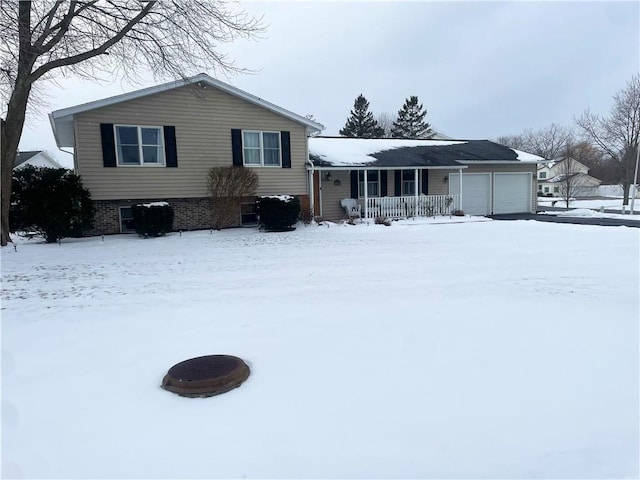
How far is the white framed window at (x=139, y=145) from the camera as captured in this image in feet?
43.9

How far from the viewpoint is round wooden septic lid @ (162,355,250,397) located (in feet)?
10.6

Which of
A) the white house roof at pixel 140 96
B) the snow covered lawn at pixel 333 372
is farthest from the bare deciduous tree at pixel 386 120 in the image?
the snow covered lawn at pixel 333 372

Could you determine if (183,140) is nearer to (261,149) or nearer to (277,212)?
(261,149)

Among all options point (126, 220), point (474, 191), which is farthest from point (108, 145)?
point (474, 191)

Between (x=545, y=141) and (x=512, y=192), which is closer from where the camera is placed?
(x=512, y=192)

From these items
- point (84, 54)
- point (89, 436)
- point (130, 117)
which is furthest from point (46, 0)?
point (89, 436)

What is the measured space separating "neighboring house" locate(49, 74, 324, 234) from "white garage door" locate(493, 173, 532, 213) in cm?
1001

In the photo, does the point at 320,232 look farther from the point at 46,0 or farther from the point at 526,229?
the point at 46,0

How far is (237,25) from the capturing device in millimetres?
12430

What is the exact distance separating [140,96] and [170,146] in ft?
5.71

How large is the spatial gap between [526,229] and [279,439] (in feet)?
40.7

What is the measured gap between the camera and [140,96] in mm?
13297

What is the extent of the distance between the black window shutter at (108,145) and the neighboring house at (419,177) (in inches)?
266

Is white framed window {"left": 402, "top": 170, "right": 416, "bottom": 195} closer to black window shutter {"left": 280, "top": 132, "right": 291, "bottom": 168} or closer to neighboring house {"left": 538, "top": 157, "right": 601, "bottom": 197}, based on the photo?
black window shutter {"left": 280, "top": 132, "right": 291, "bottom": 168}
